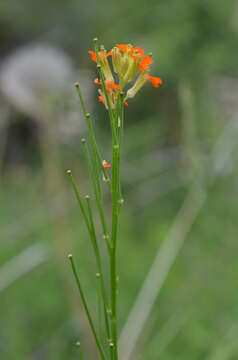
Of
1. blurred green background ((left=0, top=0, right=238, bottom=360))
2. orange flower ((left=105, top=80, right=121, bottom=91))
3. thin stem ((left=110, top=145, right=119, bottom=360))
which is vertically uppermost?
blurred green background ((left=0, top=0, right=238, bottom=360))

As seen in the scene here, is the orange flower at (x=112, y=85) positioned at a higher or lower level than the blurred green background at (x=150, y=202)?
lower

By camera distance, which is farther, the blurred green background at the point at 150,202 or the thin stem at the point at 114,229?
the blurred green background at the point at 150,202

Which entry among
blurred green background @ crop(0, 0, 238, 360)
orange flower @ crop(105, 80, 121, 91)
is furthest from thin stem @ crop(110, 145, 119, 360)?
blurred green background @ crop(0, 0, 238, 360)

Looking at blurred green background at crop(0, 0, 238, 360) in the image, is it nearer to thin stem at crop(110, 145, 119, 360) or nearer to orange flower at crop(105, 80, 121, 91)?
thin stem at crop(110, 145, 119, 360)

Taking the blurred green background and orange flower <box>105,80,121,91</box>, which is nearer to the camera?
orange flower <box>105,80,121,91</box>

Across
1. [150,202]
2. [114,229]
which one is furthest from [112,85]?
[150,202]

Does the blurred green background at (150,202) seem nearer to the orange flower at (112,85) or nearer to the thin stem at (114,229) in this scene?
the thin stem at (114,229)

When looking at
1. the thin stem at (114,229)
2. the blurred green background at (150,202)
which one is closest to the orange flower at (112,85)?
the thin stem at (114,229)

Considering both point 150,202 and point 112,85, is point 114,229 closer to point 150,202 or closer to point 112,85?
point 112,85

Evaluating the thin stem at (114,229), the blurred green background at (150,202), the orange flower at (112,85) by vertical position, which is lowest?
the thin stem at (114,229)

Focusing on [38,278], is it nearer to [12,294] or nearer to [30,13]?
[12,294]
